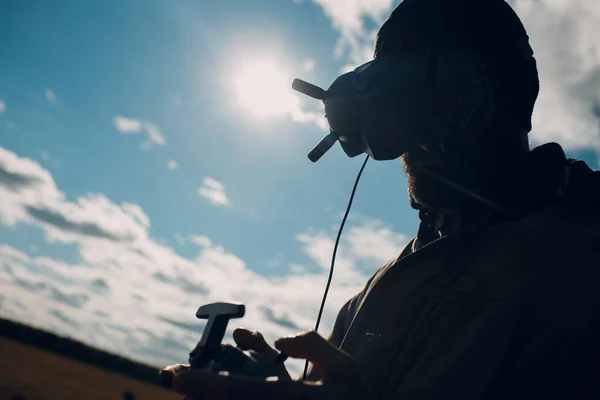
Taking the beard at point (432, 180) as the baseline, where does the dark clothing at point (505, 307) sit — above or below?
below

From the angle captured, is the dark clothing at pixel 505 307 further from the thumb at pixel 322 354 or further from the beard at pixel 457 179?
the thumb at pixel 322 354

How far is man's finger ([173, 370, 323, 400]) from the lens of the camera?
87cm

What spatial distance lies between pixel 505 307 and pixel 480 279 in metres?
0.13

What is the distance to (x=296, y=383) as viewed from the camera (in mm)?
882

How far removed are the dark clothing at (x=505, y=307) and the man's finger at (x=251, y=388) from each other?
306 mm

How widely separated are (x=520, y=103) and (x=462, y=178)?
1.43ft

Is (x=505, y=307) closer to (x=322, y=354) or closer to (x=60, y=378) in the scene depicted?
(x=322, y=354)

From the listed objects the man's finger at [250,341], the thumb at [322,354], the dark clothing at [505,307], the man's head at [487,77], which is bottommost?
the thumb at [322,354]

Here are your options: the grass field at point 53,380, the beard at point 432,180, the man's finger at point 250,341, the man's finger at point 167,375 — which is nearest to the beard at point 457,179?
the beard at point 432,180

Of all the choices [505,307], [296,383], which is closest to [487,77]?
[505,307]

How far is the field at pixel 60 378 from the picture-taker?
14.1 meters

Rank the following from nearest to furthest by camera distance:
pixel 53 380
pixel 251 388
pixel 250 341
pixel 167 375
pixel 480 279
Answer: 1. pixel 251 388
2. pixel 167 375
3. pixel 480 279
4. pixel 250 341
5. pixel 53 380

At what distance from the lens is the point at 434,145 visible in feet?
5.63

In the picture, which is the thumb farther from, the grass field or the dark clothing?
the grass field
